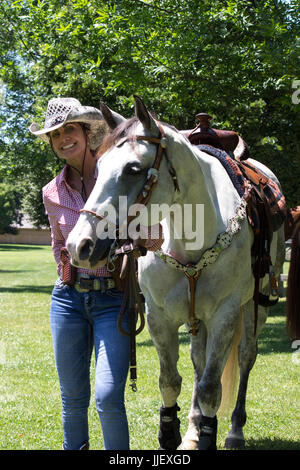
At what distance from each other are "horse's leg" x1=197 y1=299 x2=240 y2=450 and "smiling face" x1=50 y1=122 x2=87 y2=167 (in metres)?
1.23

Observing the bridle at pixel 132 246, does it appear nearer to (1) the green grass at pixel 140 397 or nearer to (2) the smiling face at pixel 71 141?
(2) the smiling face at pixel 71 141

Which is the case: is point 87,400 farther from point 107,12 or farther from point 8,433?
point 107,12

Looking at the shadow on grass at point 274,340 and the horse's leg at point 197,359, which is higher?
the horse's leg at point 197,359

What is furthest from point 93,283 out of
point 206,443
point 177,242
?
point 206,443

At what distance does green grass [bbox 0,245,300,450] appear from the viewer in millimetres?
4715

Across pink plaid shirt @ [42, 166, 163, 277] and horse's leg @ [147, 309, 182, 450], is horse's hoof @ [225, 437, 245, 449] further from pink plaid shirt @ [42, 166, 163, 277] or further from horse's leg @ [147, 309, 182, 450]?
pink plaid shirt @ [42, 166, 163, 277]

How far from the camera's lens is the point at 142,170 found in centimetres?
280

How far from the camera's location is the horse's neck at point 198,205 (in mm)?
3248

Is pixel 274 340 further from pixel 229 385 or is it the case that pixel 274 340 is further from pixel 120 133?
pixel 120 133

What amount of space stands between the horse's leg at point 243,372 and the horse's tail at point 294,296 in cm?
65

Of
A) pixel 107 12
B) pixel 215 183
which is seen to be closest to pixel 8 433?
pixel 215 183

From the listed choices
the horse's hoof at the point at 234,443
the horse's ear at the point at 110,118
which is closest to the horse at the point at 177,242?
the horse's ear at the point at 110,118

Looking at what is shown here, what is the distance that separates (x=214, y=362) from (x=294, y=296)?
2.42 meters

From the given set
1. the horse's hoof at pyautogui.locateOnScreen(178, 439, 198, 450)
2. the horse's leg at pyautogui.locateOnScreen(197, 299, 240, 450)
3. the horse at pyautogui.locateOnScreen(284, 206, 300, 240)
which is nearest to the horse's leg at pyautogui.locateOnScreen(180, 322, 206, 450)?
the horse's hoof at pyautogui.locateOnScreen(178, 439, 198, 450)
